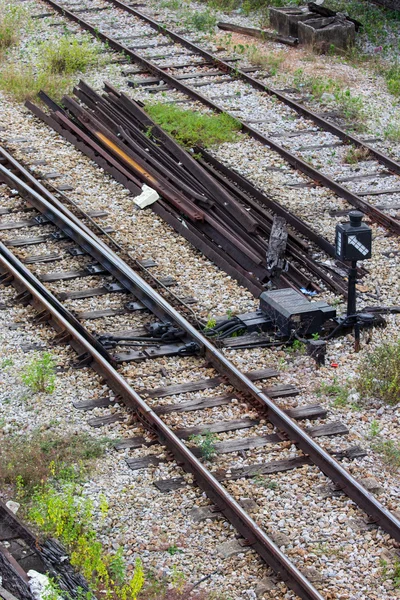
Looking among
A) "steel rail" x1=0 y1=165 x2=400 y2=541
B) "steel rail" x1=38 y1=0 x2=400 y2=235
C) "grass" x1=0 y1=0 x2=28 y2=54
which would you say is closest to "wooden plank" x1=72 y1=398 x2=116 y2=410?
"steel rail" x1=0 y1=165 x2=400 y2=541

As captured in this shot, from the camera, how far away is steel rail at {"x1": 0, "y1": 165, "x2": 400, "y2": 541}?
8.44 metres

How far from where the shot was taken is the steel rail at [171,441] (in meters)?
7.68

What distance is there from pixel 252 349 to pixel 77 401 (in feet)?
6.93

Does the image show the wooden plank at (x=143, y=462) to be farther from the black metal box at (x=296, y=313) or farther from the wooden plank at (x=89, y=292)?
the wooden plank at (x=89, y=292)

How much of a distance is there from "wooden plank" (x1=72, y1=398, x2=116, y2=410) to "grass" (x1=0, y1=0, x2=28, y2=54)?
12299 mm

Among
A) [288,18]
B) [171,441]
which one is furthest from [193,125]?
[171,441]

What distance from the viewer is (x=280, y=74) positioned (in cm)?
1948

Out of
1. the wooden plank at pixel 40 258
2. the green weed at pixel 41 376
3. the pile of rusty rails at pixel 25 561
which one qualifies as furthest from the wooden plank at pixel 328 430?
the wooden plank at pixel 40 258

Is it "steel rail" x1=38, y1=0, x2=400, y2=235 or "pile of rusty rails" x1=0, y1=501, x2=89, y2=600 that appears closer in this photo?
"pile of rusty rails" x1=0, y1=501, x2=89, y2=600

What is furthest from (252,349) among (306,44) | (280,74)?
(306,44)

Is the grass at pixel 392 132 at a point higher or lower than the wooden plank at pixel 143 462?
higher

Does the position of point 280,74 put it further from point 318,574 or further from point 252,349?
point 318,574

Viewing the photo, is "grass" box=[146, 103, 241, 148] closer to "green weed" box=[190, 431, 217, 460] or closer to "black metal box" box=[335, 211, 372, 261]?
"black metal box" box=[335, 211, 372, 261]

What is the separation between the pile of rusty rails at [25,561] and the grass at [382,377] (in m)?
3.77
